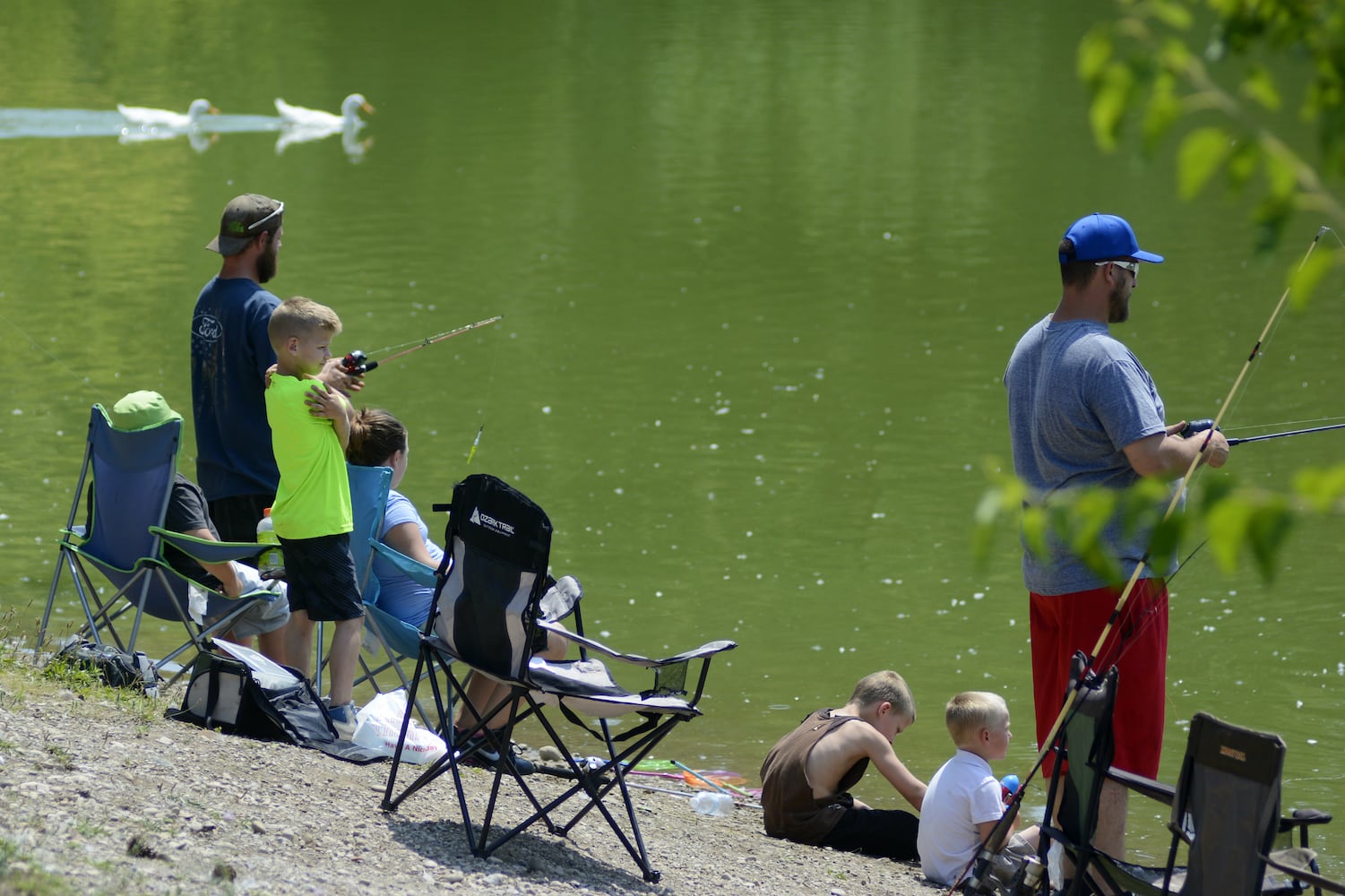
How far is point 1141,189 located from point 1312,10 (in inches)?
636

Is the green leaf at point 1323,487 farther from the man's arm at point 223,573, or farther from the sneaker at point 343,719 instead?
the man's arm at point 223,573

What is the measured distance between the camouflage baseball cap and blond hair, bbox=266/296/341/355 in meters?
0.50

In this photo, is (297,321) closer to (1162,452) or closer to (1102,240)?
(1102,240)

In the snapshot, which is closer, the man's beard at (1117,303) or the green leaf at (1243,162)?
the green leaf at (1243,162)

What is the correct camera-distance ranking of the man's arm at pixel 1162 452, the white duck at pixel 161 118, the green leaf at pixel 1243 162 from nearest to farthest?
the green leaf at pixel 1243 162 < the man's arm at pixel 1162 452 < the white duck at pixel 161 118

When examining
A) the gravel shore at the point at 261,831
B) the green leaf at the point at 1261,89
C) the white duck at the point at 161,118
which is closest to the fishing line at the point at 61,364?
the gravel shore at the point at 261,831

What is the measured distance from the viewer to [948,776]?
4.30 meters

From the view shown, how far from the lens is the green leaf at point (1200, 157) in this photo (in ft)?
5.23

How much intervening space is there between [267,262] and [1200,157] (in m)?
4.01

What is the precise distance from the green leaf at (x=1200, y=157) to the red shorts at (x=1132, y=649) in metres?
2.26

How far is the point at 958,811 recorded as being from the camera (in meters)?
4.29

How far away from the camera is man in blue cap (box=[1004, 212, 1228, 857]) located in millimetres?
3770

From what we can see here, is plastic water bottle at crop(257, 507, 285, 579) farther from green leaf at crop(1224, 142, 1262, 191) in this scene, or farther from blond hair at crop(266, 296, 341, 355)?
green leaf at crop(1224, 142, 1262, 191)

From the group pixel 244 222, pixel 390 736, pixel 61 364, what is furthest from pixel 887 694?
pixel 61 364
